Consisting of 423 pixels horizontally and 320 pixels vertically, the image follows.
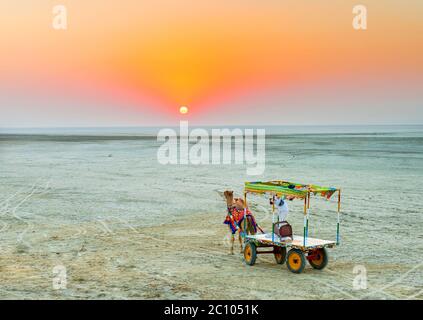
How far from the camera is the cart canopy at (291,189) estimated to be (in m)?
12.5

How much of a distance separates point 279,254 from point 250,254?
79 cm

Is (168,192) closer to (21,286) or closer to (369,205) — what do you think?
(369,205)

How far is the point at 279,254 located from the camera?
1369 cm

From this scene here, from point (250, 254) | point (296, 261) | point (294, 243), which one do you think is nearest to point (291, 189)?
point (294, 243)

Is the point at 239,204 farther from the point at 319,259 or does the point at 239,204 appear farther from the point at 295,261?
the point at 319,259

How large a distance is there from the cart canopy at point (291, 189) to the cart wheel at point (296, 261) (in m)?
1.39

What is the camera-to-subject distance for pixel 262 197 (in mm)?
24969

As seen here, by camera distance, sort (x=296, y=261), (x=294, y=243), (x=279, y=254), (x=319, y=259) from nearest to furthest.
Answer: (x=296, y=261) < (x=294, y=243) < (x=319, y=259) < (x=279, y=254)

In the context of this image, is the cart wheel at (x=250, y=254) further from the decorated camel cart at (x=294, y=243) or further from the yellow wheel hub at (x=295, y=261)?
the yellow wheel hub at (x=295, y=261)

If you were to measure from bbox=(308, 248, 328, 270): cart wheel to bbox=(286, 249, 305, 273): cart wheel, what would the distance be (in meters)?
0.60

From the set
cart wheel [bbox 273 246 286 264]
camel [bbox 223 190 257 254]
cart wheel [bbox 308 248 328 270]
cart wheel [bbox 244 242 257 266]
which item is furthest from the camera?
camel [bbox 223 190 257 254]

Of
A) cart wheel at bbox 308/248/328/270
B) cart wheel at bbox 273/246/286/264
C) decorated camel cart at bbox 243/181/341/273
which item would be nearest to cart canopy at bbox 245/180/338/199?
decorated camel cart at bbox 243/181/341/273

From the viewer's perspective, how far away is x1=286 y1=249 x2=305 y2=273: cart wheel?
41.4 feet

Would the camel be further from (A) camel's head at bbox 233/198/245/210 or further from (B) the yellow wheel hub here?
(B) the yellow wheel hub
